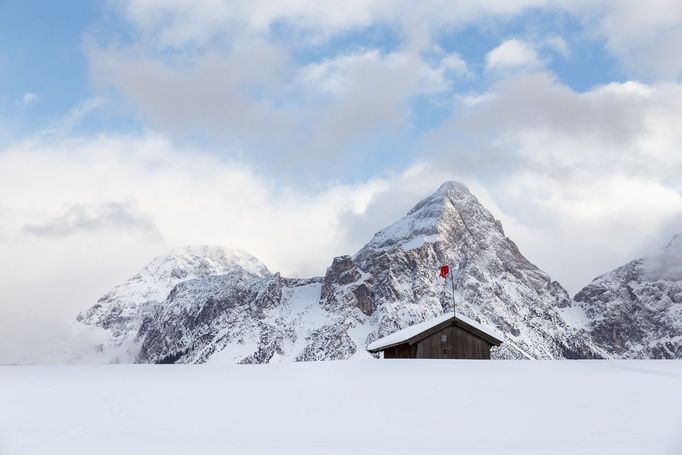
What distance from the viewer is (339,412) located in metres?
12.4

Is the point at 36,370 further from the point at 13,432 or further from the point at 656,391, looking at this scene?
the point at 656,391

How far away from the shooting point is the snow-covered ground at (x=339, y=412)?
10.2m

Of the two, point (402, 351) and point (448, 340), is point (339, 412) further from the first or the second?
point (402, 351)

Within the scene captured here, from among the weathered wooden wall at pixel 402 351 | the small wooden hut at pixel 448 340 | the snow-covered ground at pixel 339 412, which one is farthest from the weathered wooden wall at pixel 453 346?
the snow-covered ground at pixel 339 412

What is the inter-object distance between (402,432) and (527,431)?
225 cm

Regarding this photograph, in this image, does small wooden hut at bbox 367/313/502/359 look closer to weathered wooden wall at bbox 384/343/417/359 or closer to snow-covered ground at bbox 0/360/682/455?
weathered wooden wall at bbox 384/343/417/359

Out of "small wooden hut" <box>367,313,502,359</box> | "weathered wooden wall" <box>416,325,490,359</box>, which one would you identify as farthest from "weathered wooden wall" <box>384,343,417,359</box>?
"weathered wooden wall" <box>416,325,490,359</box>

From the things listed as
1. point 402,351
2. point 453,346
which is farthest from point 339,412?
point 402,351

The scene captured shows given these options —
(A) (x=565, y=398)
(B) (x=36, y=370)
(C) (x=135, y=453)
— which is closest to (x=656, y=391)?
(A) (x=565, y=398)

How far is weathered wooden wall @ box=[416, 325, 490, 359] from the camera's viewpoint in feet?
124

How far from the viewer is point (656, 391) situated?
592 inches

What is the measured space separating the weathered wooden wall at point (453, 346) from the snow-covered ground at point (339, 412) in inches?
788

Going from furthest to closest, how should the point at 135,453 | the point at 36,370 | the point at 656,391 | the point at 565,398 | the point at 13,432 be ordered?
the point at 36,370
the point at 656,391
the point at 565,398
the point at 13,432
the point at 135,453

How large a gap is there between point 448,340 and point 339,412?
26884 millimetres
